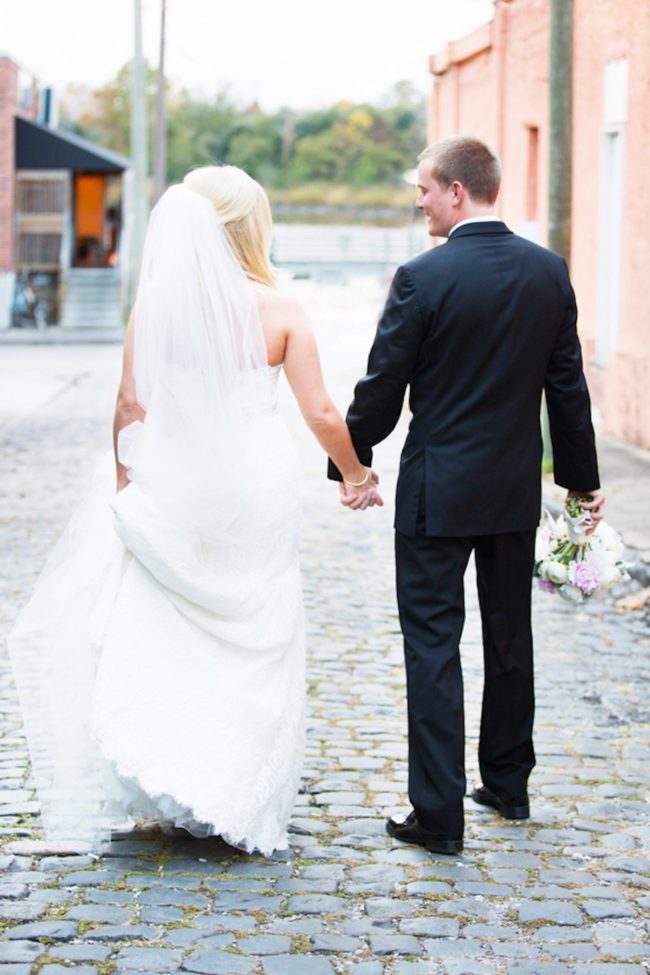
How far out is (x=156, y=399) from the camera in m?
4.61

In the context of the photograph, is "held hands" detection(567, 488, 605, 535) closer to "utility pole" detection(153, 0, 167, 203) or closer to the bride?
the bride

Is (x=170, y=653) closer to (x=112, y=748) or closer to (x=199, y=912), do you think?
(x=112, y=748)

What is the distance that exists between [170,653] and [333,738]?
156cm

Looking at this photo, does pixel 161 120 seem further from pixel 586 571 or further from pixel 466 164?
pixel 466 164

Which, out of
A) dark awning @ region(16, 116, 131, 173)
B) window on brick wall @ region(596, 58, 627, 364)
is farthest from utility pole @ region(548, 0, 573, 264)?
dark awning @ region(16, 116, 131, 173)

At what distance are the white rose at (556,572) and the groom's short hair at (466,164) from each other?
1202 mm

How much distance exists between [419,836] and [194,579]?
103 cm

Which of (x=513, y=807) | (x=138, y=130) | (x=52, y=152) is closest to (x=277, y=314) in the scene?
(x=513, y=807)

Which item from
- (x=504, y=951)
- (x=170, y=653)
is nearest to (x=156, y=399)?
(x=170, y=653)

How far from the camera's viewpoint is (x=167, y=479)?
461 cm

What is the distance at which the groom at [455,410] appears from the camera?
14.9 ft

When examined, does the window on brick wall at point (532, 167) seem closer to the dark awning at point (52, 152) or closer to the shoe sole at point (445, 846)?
the shoe sole at point (445, 846)

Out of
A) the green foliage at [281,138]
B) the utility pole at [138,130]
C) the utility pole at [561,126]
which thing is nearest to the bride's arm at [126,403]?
the utility pole at [561,126]

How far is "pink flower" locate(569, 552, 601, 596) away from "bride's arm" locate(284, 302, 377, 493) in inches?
34.9
